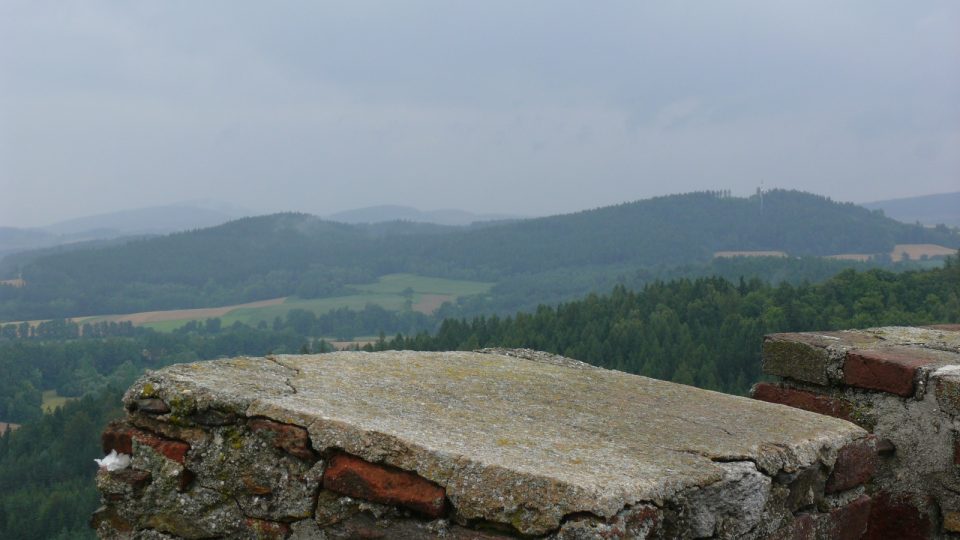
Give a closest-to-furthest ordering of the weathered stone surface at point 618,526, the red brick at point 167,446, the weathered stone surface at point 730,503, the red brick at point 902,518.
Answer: the weathered stone surface at point 618,526
the weathered stone surface at point 730,503
the red brick at point 167,446
the red brick at point 902,518

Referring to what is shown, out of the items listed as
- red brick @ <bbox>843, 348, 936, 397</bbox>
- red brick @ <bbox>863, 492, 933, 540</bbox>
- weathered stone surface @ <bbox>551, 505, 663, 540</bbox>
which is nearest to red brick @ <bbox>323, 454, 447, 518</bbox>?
weathered stone surface @ <bbox>551, 505, 663, 540</bbox>

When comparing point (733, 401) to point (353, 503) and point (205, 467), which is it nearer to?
point (353, 503)

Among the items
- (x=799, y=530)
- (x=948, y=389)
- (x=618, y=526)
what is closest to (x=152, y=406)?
(x=618, y=526)

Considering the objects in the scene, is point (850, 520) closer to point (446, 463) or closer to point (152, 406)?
point (446, 463)

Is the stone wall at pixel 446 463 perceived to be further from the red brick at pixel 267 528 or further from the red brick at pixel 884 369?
the red brick at pixel 884 369

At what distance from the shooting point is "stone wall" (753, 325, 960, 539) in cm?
401

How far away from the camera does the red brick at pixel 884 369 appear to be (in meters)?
4.12

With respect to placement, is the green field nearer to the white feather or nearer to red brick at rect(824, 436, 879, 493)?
the white feather

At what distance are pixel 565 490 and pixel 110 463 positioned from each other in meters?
1.90

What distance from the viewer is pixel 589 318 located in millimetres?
74750

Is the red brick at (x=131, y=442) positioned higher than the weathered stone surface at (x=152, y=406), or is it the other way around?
the weathered stone surface at (x=152, y=406)

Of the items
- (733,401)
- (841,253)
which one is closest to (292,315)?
(841,253)

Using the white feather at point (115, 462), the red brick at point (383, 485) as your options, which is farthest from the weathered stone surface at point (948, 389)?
the white feather at point (115, 462)

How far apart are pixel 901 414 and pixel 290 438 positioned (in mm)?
3098
